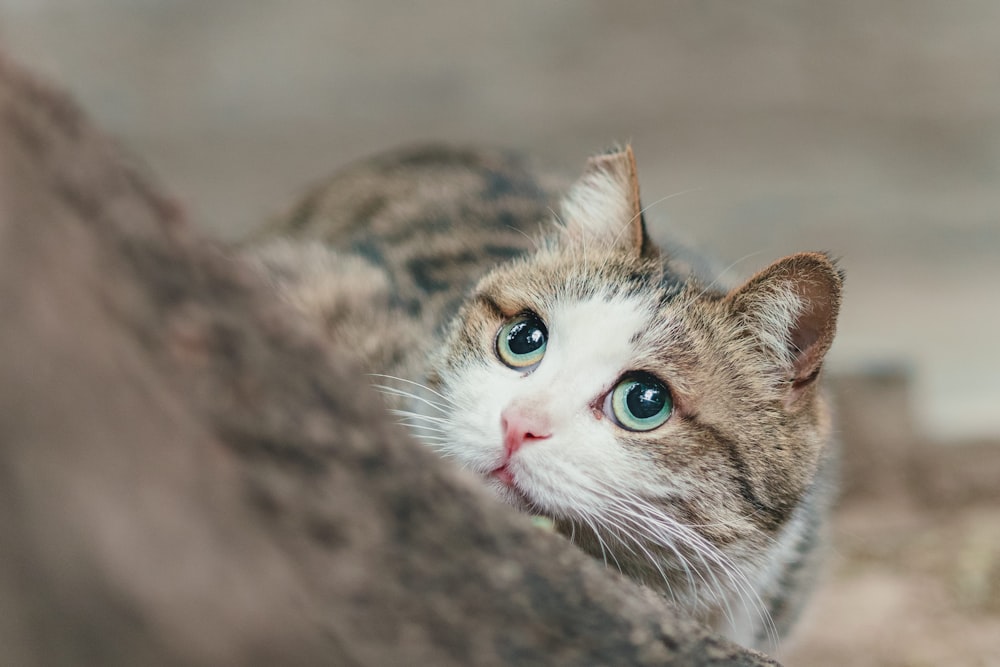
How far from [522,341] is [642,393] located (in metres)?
0.30

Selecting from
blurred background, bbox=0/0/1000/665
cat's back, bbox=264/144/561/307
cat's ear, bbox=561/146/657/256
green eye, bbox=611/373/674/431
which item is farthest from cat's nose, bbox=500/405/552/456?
blurred background, bbox=0/0/1000/665

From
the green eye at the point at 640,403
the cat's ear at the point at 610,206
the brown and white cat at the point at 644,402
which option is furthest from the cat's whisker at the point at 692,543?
the cat's ear at the point at 610,206

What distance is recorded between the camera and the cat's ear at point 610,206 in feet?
7.18

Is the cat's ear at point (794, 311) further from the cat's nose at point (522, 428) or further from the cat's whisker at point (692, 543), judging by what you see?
the cat's nose at point (522, 428)

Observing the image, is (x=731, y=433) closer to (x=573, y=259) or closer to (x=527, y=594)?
(x=573, y=259)

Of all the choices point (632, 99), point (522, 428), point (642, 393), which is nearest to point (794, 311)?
point (642, 393)

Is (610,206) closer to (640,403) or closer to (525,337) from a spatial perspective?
(525,337)

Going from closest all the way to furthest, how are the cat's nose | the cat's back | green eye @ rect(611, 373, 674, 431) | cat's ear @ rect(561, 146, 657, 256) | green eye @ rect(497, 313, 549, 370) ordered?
the cat's nose, green eye @ rect(611, 373, 674, 431), green eye @ rect(497, 313, 549, 370), cat's ear @ rect(561, 146, 657, 256), the cat's back

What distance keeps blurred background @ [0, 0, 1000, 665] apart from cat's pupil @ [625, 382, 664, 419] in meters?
3.10

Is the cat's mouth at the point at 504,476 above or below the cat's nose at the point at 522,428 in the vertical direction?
below

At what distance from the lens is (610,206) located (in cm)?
229

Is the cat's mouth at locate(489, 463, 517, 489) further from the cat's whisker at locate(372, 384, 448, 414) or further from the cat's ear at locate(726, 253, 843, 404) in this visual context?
the cat's ear at locate(726, 253, 843, 404)

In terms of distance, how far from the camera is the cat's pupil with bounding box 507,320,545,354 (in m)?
2.08

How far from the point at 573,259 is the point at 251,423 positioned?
4.09ft
